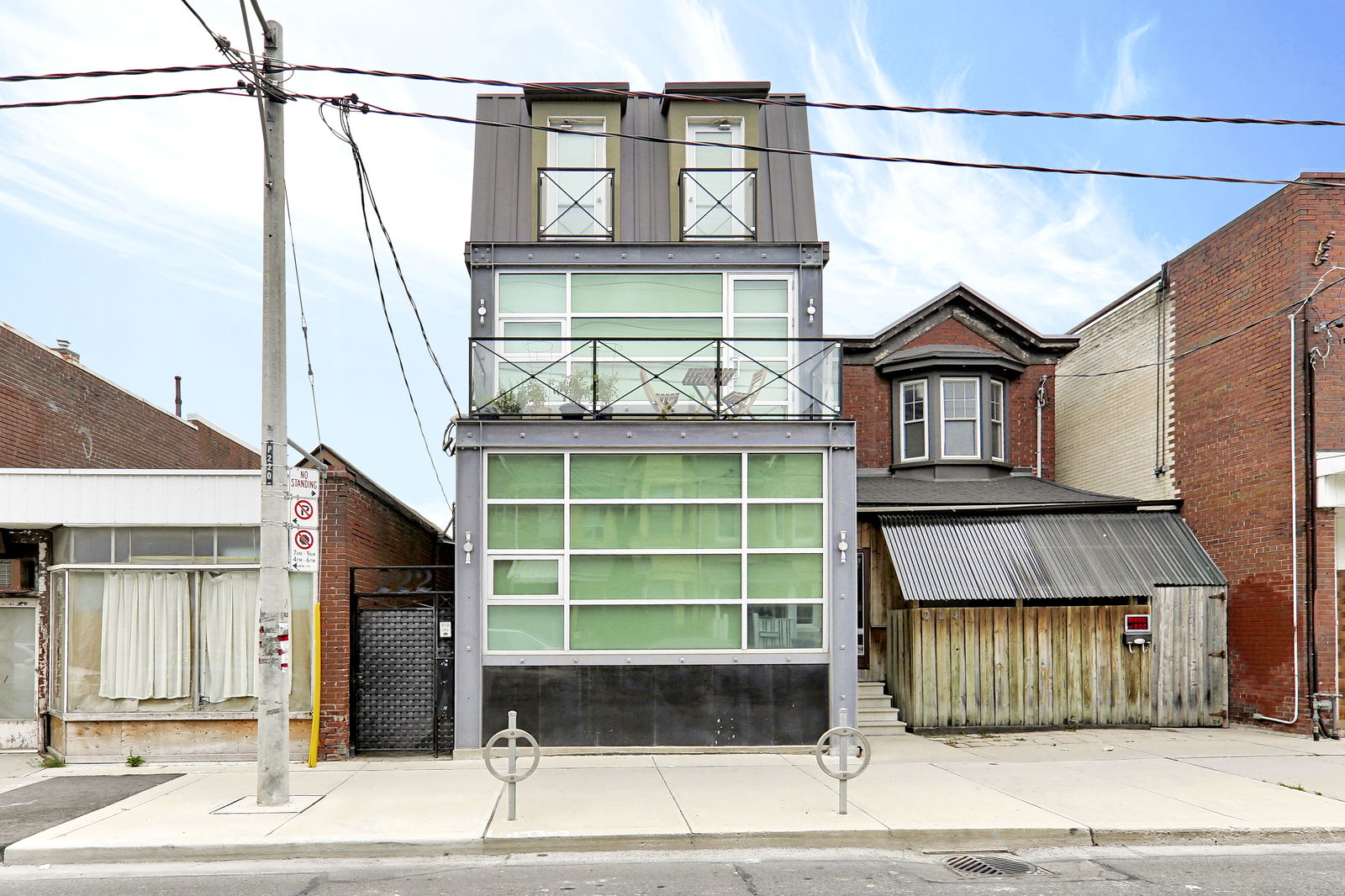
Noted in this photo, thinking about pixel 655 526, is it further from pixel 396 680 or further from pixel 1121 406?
pixel 1121 406

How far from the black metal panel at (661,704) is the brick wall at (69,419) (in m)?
9.14

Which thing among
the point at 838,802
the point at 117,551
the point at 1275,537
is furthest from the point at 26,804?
the point at 1275,537

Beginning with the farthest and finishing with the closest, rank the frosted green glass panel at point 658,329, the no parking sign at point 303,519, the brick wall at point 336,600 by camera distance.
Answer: the frosted green glass panel at point 658,329 → the brick wall at point 336,600 → the no parking sign at point 303,519

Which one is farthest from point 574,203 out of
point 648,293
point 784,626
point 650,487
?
point 784,626

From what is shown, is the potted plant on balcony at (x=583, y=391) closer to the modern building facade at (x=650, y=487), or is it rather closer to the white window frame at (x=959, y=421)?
the modern building facade at (x=650, y=487)

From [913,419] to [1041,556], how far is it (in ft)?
15.1

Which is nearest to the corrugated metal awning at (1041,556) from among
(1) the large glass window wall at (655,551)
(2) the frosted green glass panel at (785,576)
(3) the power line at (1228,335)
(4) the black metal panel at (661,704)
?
(2) the frosted green glass panel at (785,576)

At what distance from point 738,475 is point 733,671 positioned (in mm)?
2447

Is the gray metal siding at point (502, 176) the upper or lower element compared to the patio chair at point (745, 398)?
upper

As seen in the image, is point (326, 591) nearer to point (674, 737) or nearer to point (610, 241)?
point (674, 737)

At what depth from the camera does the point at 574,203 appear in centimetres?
1413

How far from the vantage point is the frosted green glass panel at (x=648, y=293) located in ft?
45.3

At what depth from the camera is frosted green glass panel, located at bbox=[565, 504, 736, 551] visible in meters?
12.8

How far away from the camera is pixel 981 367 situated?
18.5 m
